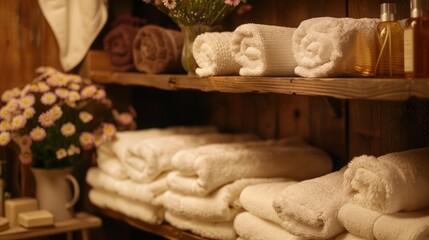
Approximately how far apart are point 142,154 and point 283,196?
594 millimetres

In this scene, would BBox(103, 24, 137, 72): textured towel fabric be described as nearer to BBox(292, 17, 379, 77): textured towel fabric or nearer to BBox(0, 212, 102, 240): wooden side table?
BBox(0, 212, 102, 240): wooden side table

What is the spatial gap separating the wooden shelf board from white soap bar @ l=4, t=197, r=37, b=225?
1.78 ft

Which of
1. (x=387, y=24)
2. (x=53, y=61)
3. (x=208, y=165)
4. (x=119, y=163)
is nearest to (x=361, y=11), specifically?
(x=387, y=24)

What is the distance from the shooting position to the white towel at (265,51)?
1.35m

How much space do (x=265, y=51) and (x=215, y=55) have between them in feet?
0.59

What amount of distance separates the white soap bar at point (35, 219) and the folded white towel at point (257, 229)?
66 centimetres

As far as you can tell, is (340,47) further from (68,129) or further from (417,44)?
(68,129)

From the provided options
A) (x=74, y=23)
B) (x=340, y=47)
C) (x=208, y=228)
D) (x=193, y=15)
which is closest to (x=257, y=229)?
(x=208, y=228)

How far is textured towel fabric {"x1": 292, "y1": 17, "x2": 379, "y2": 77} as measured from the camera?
45.9 inches

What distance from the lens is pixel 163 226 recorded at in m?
1.71

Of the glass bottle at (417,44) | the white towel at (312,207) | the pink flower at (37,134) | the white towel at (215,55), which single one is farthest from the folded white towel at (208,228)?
the glass bottle at (417,44)

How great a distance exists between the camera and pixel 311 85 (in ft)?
3.99

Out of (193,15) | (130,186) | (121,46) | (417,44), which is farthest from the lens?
(121,46)

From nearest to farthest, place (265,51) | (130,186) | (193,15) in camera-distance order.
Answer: (265,51) → (193,15) → (130,186)
